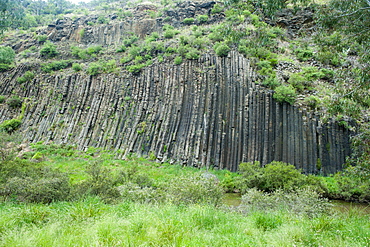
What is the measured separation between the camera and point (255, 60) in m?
22.0

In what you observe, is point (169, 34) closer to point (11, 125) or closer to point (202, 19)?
point (202, 19)

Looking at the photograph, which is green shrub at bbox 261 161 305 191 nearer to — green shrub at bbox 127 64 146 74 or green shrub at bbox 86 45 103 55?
green shrub at bbox 127 64 146 74

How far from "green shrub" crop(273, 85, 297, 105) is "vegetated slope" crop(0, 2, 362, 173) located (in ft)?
0.25

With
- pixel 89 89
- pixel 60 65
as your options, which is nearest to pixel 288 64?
pixel 89 89

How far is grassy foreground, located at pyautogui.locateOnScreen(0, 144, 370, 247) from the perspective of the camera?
4.40 m

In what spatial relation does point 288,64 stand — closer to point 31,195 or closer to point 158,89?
point 158,89

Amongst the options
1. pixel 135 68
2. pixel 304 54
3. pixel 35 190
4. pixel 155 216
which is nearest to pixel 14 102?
pixel 135 68

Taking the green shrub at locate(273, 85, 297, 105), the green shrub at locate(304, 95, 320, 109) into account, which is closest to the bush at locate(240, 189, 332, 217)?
the green shrub at locate(273, 85, 297, 105)

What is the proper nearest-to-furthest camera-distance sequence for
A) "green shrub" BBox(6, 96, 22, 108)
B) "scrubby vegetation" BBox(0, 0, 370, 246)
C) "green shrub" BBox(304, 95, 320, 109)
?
"scrubby vegetation" BBox(0, 0, 370, 246) → "green shrub" BBox(304, 95, 320, 109) → "green shrub" BBox(6, 96, 22, 108)

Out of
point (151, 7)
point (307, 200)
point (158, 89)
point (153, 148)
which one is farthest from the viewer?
point (151, 7)

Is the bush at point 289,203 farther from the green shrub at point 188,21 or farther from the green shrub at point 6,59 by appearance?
the green shrub at point 6,59

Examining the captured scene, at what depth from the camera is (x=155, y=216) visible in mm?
5633

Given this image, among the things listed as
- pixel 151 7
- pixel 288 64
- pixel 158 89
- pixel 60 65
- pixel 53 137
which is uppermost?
pixel 151 7

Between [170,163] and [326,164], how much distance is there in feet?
38.4
